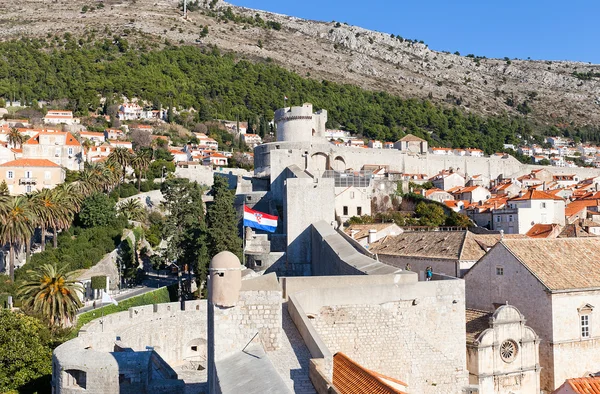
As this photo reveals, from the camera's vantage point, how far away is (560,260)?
901 inches

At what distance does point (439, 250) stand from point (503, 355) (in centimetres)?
889

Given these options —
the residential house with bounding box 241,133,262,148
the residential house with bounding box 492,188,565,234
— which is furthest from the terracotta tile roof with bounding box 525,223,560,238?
the residential house with bounding box 241,133,262,148

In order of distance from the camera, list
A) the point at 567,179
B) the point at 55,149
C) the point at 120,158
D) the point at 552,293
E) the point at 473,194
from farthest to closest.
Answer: the point at 567,179 < the point at 55,149 < the point at 473,194 < the point at 120,158 < the point at 552,293

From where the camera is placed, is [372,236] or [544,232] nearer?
[372,236]

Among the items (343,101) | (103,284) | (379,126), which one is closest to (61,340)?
(103,284)

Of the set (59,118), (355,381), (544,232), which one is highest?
(59,118)

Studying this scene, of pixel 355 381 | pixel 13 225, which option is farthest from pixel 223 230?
pixel 355 381

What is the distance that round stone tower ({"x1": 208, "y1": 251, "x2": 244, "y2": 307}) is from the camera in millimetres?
9844

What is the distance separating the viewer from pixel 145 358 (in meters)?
16.0

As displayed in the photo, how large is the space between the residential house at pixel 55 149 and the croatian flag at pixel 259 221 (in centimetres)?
3570

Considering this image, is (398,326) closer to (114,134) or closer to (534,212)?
(534,212)

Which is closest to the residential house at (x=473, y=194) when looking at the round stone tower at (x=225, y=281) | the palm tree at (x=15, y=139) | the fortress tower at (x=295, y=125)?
the fortress tower at (x=295, y=125)

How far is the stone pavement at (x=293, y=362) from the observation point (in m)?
9.56

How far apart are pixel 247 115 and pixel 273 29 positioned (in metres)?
77.9
